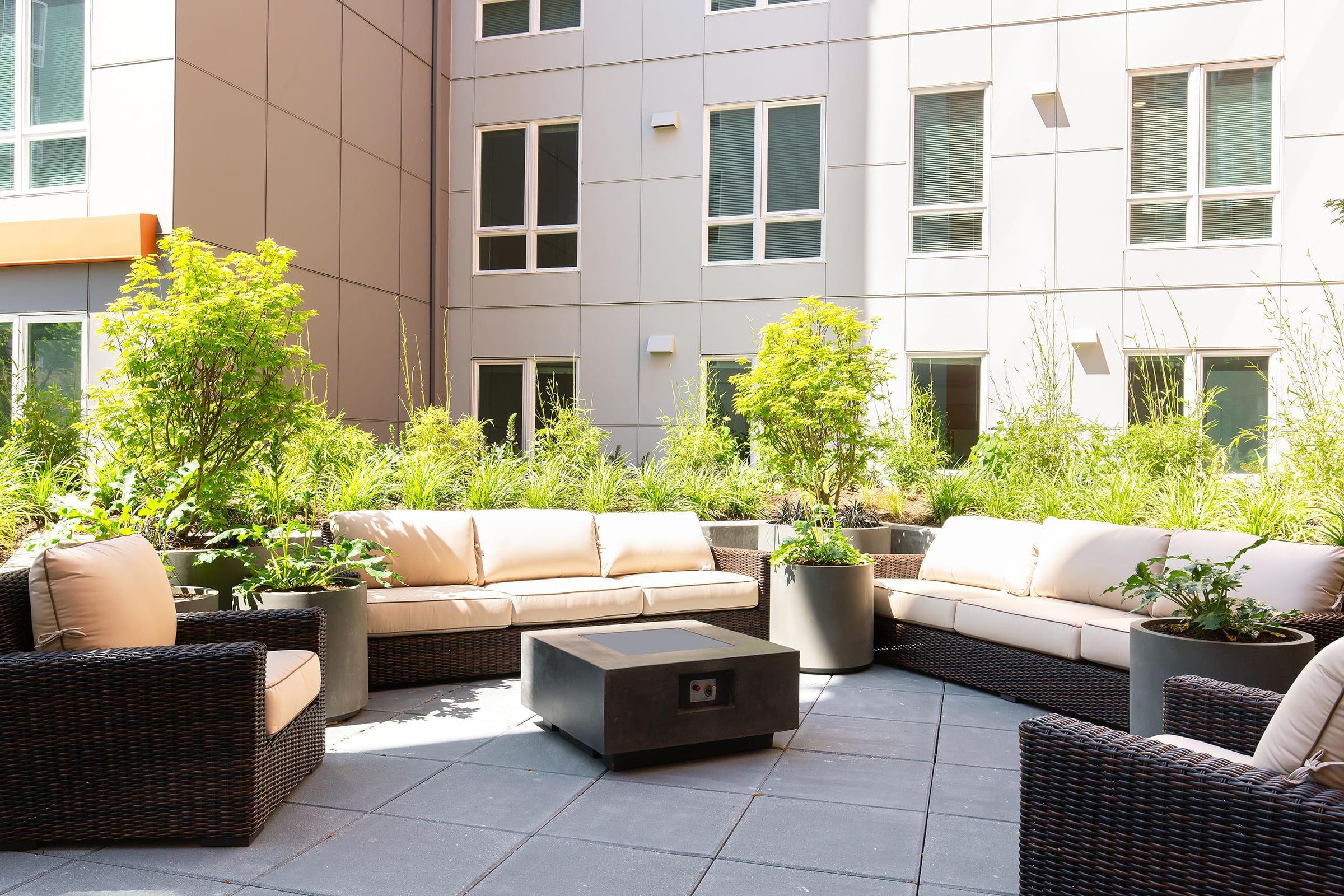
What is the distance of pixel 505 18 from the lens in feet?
36.2

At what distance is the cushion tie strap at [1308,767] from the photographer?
1766mm

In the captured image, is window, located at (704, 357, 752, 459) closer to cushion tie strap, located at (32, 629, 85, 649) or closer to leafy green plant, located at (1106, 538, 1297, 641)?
leafy green plant, located at (1106, 538, 1297, 641)

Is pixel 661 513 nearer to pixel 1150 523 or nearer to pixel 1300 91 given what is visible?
pixel 1150 523

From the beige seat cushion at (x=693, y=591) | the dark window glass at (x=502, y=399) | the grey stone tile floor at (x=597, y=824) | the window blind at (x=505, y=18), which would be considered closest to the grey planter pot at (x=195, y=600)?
the grey stone tile floor at (x=597, y=824)

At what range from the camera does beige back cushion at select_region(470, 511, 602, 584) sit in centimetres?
518

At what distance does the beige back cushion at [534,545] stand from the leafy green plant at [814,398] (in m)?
1.72

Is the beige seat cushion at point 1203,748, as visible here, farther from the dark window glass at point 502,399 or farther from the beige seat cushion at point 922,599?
the dark window glass at point 502,399

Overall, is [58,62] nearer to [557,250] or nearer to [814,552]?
[557,250]

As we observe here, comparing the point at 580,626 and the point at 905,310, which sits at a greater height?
the point at 905,310

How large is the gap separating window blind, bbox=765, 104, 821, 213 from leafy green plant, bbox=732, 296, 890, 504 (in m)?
3.53

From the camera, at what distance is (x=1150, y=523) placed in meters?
5.30

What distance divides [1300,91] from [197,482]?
9604 mm

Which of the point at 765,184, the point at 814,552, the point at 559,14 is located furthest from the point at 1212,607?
the point at 559,14

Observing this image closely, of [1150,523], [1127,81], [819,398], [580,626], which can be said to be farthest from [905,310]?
[580,626]
